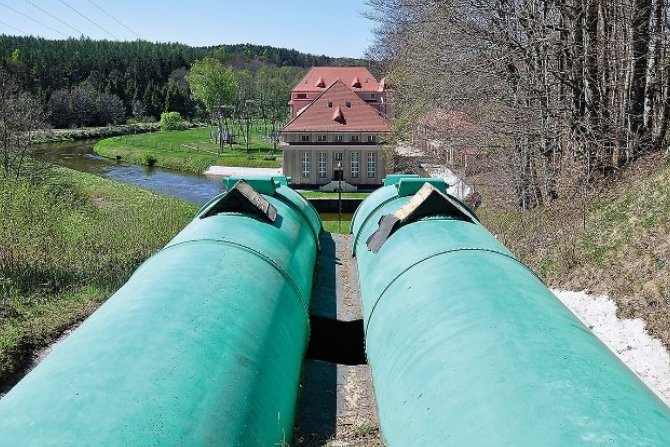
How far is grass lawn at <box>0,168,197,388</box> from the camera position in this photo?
443 inches

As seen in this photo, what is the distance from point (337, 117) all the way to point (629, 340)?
29.0 metres

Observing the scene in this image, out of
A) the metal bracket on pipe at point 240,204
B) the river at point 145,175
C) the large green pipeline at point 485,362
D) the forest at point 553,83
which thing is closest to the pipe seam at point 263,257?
the large green pipeline at point 485,362

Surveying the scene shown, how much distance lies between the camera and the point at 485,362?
4.29 meters

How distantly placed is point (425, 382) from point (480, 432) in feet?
3.04

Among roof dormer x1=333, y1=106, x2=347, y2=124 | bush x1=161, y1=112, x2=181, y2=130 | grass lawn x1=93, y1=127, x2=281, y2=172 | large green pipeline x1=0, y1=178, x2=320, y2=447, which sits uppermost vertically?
bush x1=161, y1=112, x2=181, y2=130

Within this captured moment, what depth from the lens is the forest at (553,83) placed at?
16016mm

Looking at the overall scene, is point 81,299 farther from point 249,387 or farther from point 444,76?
point 444,76

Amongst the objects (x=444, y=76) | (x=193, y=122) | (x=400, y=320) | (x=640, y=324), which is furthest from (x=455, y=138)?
(x=193, y=122)

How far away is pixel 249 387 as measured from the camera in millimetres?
4676

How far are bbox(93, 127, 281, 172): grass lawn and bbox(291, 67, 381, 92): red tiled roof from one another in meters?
7.11

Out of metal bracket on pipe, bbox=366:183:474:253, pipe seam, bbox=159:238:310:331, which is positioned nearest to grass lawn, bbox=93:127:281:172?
metal bracket on pipe, bbox=366:183:474:253

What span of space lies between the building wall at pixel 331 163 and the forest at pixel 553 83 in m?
14.0

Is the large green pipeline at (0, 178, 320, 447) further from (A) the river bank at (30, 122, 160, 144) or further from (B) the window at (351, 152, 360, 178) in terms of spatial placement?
(A) the river bank at (30, 122, 160, 144)

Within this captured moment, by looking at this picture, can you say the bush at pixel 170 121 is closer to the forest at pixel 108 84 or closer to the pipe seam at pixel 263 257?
the forest at pixel 108 84
